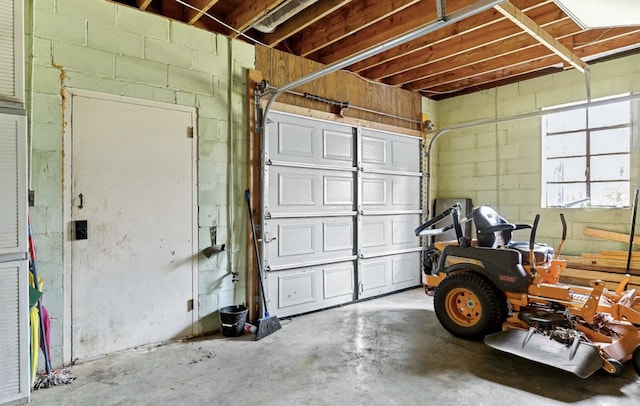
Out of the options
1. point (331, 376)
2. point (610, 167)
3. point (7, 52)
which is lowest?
point (331, 376)

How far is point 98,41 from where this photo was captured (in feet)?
9.46

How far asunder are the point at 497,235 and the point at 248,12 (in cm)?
309

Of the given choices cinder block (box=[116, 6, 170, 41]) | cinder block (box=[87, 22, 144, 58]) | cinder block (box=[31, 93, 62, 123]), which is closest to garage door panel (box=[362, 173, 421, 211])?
cinder block (box=[116, 6, 170, 41])

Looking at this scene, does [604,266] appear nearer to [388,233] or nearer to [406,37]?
[388,233]

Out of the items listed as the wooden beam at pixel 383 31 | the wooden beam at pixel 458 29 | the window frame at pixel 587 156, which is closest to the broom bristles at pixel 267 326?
the wooden beam at pixel 383 31

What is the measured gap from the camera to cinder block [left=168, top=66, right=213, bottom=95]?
326cm

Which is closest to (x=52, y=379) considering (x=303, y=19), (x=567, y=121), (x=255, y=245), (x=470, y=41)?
(x=255, y=245)

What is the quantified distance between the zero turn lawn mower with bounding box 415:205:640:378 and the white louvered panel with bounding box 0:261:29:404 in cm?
315

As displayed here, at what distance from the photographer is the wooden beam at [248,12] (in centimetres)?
306

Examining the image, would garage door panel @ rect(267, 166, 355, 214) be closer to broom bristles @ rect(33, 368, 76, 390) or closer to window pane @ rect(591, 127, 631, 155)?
broom bristles @ rect(33, 368, 76, 390)

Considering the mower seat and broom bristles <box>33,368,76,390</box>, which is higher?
the mower seat

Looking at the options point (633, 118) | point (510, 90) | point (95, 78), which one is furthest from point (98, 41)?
point (633, 118)

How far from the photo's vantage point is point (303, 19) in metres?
Answer: 3.41

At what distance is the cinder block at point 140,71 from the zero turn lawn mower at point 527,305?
2820mm
